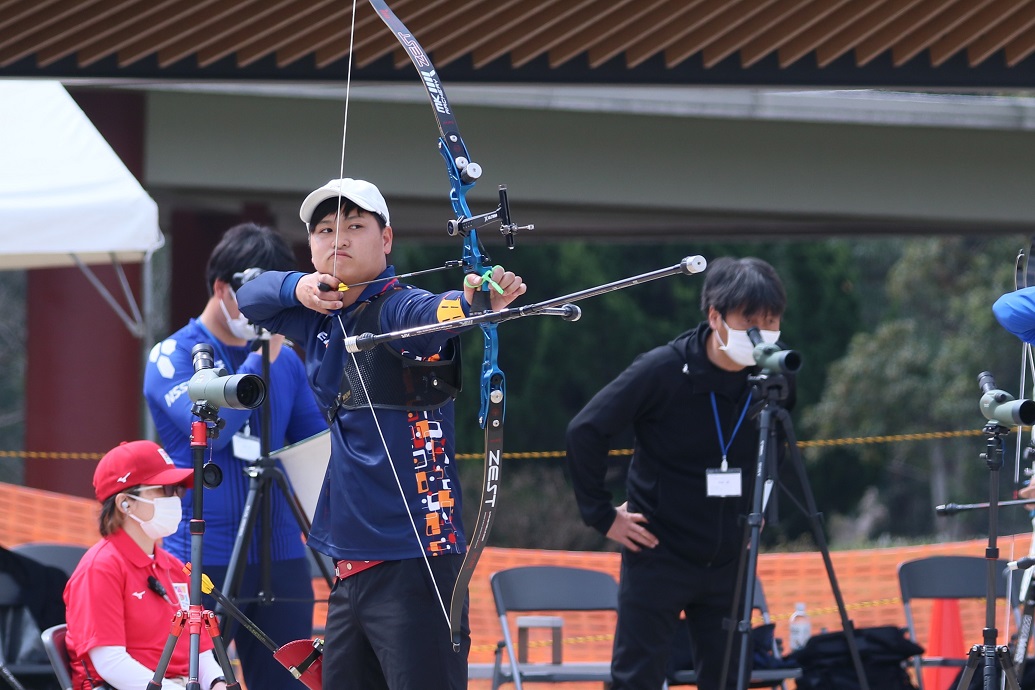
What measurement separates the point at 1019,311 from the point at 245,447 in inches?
82.6

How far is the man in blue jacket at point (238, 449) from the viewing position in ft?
12.8

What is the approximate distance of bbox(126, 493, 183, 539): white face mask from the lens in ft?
12.3

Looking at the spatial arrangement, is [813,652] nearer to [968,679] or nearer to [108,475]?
[968,679]

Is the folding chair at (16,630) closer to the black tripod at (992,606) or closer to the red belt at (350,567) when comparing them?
the red belt at (350,567)

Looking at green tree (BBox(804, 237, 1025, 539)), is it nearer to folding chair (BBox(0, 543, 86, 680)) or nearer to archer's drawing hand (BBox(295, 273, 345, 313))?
folding chair (BBox(0, 543, 86, 680))

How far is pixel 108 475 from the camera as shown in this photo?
3.74 meters

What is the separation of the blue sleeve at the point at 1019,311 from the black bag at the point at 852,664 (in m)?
1.46

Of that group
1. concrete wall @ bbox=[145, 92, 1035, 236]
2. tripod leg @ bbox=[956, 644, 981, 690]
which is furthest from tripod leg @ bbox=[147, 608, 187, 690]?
concrete wall @ bbox=[145, 92, 1035, 236]

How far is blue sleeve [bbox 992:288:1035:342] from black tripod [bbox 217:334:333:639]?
1885mm

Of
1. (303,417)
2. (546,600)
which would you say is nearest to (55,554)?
(303,417)

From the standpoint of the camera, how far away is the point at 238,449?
399 centimetres

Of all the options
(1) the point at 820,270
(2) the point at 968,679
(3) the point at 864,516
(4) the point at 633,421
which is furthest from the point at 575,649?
(3) the point at 864,516

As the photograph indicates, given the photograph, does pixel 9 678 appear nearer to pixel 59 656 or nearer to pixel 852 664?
pixel 59 656

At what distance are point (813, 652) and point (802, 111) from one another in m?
5.82
